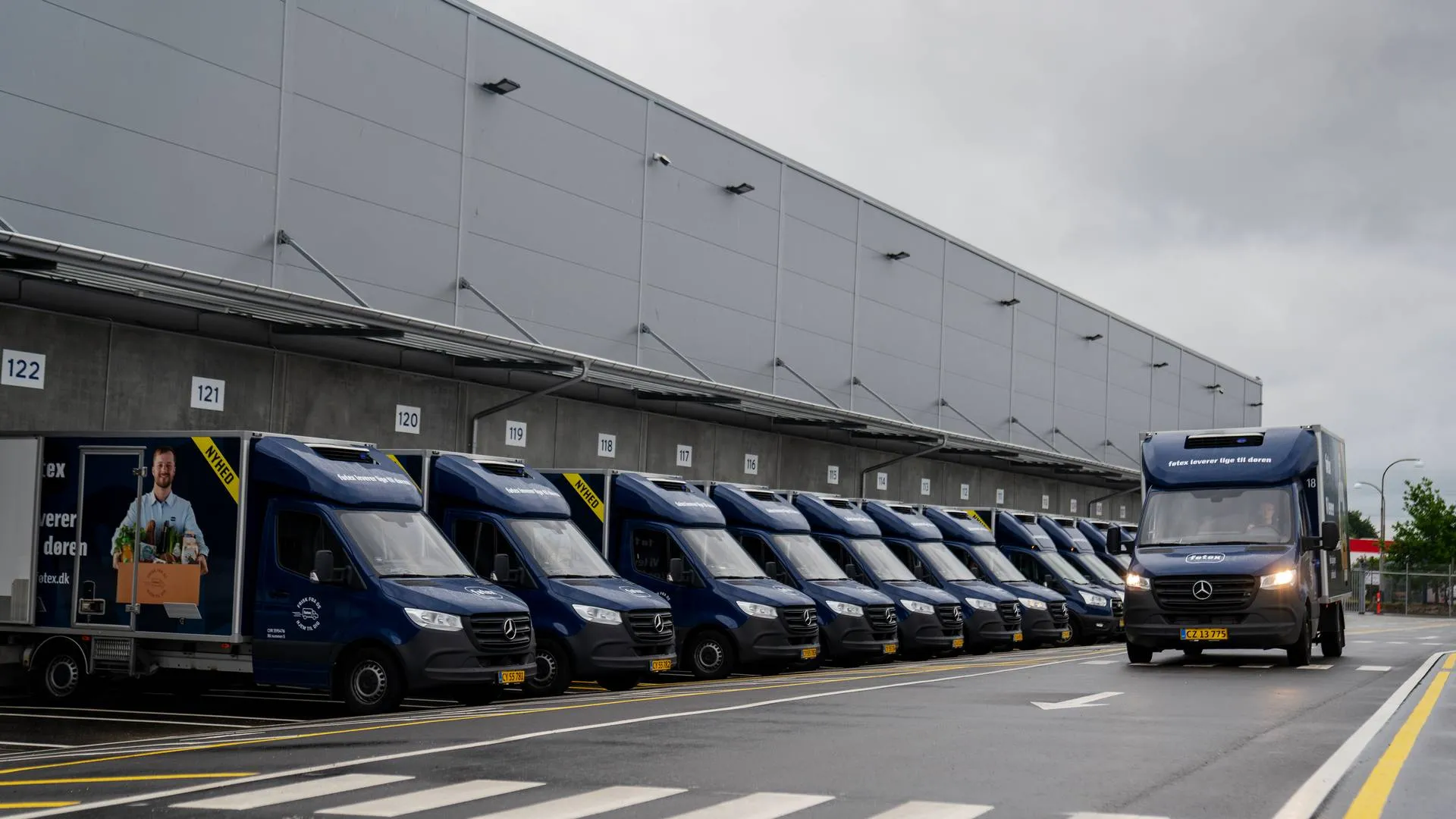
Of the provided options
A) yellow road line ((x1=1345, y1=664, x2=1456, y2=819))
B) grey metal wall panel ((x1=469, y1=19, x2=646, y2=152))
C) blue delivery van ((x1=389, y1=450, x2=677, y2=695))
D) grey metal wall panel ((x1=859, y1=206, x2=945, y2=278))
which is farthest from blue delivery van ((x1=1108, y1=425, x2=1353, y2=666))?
grey metal wall panel ((x1=859, y1=206, x2=945, y2=278))

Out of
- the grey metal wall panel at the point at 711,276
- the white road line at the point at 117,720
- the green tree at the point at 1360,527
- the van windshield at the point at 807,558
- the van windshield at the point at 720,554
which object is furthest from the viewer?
the green tree at the point at 1360,527

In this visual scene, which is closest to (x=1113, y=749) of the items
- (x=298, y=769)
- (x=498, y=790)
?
(x=498, y=790)

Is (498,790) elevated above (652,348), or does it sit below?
below

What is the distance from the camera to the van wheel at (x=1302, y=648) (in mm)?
21619

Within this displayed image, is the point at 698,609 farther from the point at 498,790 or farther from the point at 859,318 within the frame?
the point at 859,318

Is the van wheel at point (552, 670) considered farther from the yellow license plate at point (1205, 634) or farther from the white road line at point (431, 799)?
the yellow license plate at point (1205, 634)

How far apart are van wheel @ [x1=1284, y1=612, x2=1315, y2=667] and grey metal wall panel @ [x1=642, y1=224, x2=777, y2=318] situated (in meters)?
13.8

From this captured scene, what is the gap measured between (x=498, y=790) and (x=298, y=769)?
1.88m

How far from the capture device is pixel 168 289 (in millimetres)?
17281

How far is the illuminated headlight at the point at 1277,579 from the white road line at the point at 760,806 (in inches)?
536

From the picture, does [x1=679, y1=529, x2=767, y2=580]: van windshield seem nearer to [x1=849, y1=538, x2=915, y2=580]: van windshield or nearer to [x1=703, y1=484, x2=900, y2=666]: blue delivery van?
[x1=703, y1=484, x2=900, y2=666]: blue delivery van

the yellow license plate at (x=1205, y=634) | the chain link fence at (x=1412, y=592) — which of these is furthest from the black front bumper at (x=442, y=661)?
the chain link fence at (x=1412, y=592)

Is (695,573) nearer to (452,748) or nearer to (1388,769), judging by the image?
(452,748)

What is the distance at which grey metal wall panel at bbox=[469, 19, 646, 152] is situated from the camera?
26281 millimetres
